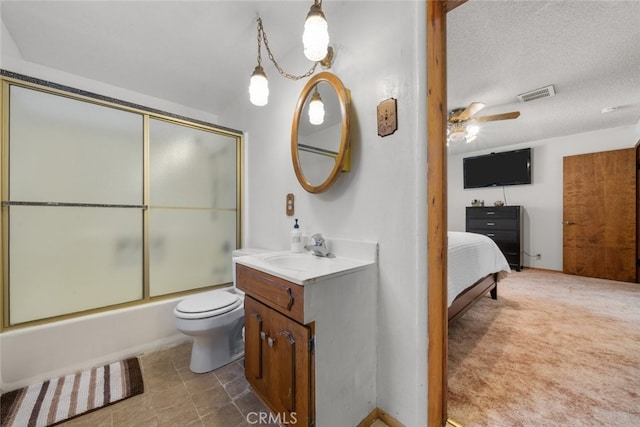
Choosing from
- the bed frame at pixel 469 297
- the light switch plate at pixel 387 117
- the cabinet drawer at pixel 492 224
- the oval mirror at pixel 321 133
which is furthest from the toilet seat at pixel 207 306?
the cabinet drawer at pixel 492 224

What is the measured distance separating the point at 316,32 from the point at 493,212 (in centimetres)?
472

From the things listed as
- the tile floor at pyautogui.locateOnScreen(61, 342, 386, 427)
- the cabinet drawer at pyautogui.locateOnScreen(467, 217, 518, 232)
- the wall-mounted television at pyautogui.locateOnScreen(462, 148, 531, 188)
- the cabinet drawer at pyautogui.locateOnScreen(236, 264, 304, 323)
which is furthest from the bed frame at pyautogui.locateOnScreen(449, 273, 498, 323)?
the wall-mounted television at pyautogui.locateOnScreen(462, 148, 531, 188)

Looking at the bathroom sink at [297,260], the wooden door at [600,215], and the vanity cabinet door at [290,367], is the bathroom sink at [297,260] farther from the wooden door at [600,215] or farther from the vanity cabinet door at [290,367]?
the wooden door at [600,215]

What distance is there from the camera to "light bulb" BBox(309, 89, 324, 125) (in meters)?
1.55

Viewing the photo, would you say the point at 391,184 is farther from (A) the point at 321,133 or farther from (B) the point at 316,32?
(B) the point at 316,32

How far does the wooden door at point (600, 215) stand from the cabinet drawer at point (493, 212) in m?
0.72

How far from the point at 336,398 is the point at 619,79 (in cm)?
380

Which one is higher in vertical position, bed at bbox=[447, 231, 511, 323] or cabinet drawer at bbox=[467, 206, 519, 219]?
cabinet drawer at bbox=[467, 206, 519, 219]

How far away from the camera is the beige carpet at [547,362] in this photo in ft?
4.12

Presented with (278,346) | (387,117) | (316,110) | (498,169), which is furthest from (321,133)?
(498,169)

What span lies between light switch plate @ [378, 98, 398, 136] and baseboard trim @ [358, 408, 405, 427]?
4.72ft

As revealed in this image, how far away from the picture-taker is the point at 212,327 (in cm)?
155

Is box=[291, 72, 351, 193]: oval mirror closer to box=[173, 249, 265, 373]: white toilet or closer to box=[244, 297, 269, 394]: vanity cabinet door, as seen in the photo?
box=[244, 297, 269, 394]: vanity cabinet door

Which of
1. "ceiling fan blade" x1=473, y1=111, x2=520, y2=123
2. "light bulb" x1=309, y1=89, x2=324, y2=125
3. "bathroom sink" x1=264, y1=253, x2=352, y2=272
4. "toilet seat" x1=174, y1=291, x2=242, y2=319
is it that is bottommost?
"toilet seat" x1=174, y1=291, x2=242, y2=319
